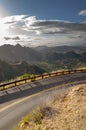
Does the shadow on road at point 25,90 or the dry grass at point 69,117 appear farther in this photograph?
the shadow on road at point 25,90

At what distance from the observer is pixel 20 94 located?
73.0 ft

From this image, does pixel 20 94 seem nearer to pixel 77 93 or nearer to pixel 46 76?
pixel 77 93

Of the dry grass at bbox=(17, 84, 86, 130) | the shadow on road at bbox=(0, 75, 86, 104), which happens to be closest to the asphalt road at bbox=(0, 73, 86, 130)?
the shadow on road at bbox=(0, 75, 86, 104)

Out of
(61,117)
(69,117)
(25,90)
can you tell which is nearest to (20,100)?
(25,90)

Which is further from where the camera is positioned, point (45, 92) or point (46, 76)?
point (46, 76)

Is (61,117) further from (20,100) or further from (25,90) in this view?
(25,90)

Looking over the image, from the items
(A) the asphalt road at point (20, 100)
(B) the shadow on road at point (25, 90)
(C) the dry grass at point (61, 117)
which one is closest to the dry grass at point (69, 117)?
(C) the dry grass at point (61, 117)

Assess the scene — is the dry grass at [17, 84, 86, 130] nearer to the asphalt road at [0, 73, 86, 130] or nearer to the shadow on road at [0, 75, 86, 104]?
the asphalt road at [0, 73, 86, 130]

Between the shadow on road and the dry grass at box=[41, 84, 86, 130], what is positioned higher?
the dry grass at box=[41, 84, 86, 130]

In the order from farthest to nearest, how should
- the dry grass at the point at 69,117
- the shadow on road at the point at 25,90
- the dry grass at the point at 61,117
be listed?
1. the shadow on road at the point at 25,90
2. the dry grass at the point at 61,117
3. the dry grass at the point at 69,117

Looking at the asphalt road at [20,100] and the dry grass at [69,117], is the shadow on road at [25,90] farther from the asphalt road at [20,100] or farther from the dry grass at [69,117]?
the dry grass at [69,117]

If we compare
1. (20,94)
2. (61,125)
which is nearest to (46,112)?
(61,125)

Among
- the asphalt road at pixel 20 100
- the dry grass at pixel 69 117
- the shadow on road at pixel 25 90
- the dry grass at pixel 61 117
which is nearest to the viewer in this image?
the dry grass at pixel 69 117

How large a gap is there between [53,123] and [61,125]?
2.31 ft
